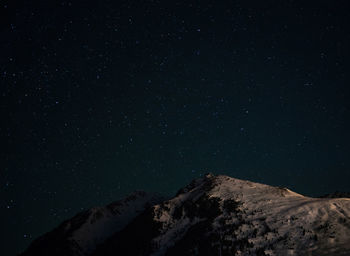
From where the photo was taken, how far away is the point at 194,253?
2786cm

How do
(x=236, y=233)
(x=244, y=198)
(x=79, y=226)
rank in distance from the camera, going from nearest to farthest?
(x=236, y=233), (x=244, y=198), (x=79, y=226)

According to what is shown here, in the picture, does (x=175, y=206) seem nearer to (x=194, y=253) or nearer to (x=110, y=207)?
(x=194, y=253)

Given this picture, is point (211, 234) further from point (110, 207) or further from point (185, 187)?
point (110, 207)

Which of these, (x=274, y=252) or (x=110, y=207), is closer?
(x=274, y=252)

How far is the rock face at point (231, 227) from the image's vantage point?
871 inches

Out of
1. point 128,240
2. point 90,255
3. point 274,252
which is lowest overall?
point 90,255

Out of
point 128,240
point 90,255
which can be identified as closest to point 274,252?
point 128,240

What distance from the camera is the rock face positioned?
2212 centimetres

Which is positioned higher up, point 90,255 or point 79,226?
point 79,226

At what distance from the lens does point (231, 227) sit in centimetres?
2980

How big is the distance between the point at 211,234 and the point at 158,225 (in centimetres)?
A: 1294

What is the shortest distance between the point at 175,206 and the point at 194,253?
16632mm

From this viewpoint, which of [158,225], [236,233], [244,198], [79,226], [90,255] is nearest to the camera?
[236,233]

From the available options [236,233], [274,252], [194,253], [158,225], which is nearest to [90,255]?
[158,225]
